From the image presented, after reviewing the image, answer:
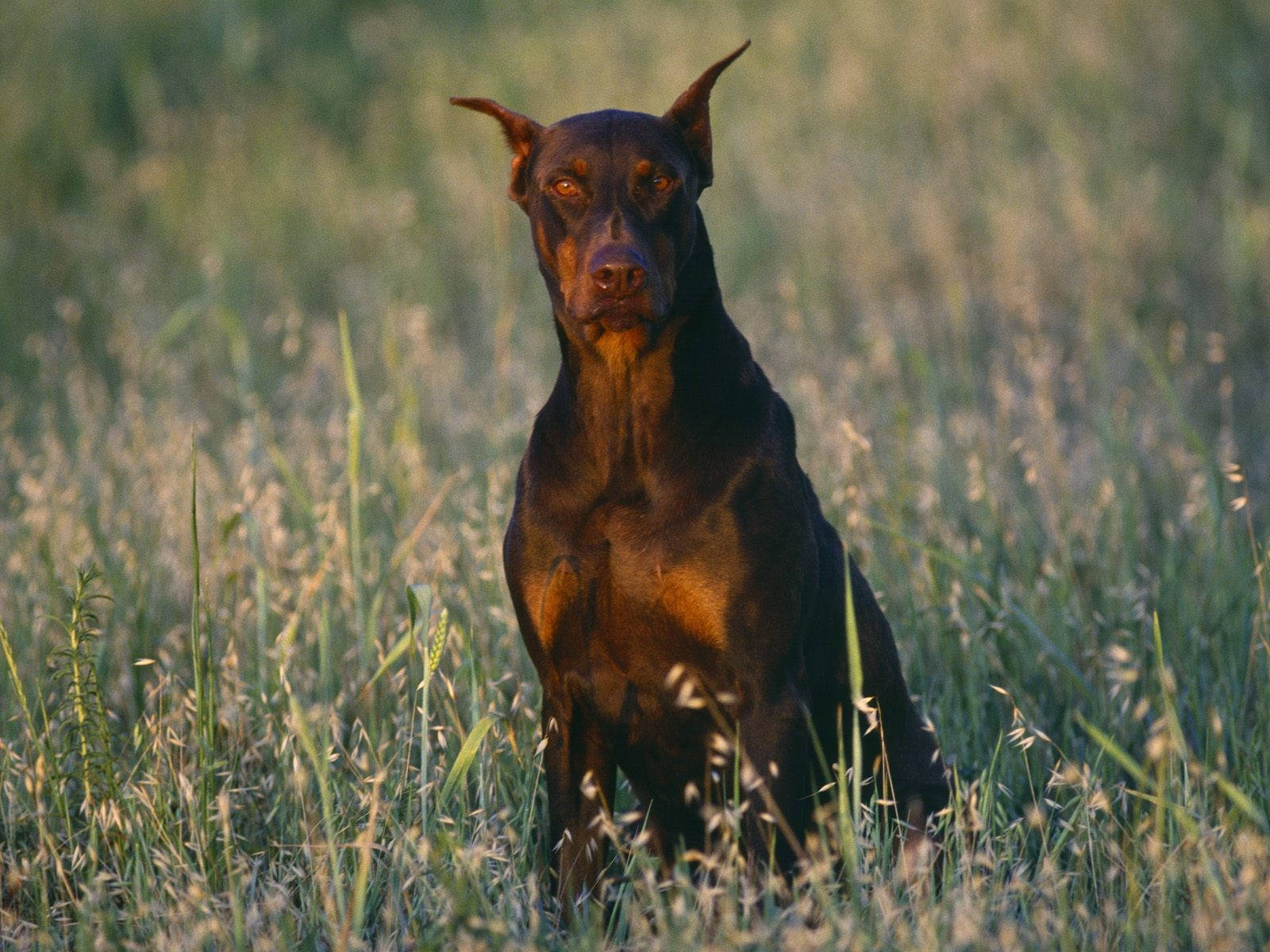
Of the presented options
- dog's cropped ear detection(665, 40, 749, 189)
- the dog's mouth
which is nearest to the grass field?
the dog's mouth

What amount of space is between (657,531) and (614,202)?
0.63 meters

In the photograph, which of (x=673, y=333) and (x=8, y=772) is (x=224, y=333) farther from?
(x=673, y=333)

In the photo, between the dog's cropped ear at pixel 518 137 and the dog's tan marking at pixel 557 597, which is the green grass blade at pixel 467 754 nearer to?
the dog's tan marking at pixel 557 597

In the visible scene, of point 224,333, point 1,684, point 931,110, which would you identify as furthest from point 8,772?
point 931,110

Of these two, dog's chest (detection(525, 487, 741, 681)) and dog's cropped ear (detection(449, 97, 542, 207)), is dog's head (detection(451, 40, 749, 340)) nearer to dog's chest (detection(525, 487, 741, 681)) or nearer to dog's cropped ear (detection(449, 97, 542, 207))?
dog's cropped ear (detection(449, 97, 542, 207))

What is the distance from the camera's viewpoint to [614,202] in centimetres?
277

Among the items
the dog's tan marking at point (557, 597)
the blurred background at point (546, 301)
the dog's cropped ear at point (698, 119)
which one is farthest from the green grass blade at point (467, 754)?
the dog's cropped ear at point (698, 119)

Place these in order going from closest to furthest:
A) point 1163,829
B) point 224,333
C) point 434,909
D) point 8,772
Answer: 1. point 434,909
2. point 1163,829
3. point 8,772
4. point 224,333

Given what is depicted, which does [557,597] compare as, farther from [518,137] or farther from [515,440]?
[515,440]

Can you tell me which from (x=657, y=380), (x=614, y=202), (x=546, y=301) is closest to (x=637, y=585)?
(x=657, y=380)

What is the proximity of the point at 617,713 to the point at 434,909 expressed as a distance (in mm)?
504

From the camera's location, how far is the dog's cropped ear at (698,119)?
295 centimetres

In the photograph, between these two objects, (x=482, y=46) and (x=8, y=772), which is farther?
(x=482, y=46)

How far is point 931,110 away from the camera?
338 inches
